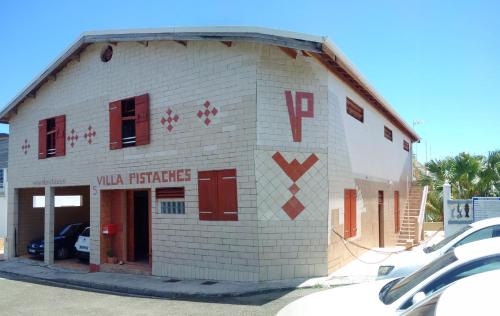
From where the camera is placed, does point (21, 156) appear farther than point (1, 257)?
No

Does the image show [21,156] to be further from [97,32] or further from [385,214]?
[385,214]

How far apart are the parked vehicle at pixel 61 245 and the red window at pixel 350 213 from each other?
10857mm

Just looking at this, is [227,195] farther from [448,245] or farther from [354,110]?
[354,110]

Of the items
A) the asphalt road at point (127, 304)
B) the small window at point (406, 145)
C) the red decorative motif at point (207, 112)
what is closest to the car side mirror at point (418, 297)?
the asphalt road at point (127, 304)

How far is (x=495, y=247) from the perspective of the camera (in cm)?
420

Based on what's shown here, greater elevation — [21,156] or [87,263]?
[21,156]

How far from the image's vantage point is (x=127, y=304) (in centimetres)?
966

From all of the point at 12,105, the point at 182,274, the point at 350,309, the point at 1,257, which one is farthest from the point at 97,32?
the point at 350,309

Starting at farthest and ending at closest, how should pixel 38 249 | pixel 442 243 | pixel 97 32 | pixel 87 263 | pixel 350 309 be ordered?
pixel 38 249
pixel 87 263
pixel 97 32
pixel 442 243
pixel 350 309

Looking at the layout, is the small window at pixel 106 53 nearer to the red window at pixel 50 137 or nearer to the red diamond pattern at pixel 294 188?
the red window at pixel 50 137

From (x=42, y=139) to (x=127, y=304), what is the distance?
385 inches

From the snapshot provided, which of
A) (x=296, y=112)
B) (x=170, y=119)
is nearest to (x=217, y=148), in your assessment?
(x=170, y=119)

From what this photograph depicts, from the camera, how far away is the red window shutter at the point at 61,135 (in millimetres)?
16047

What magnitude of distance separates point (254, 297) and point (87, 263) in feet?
28.8
